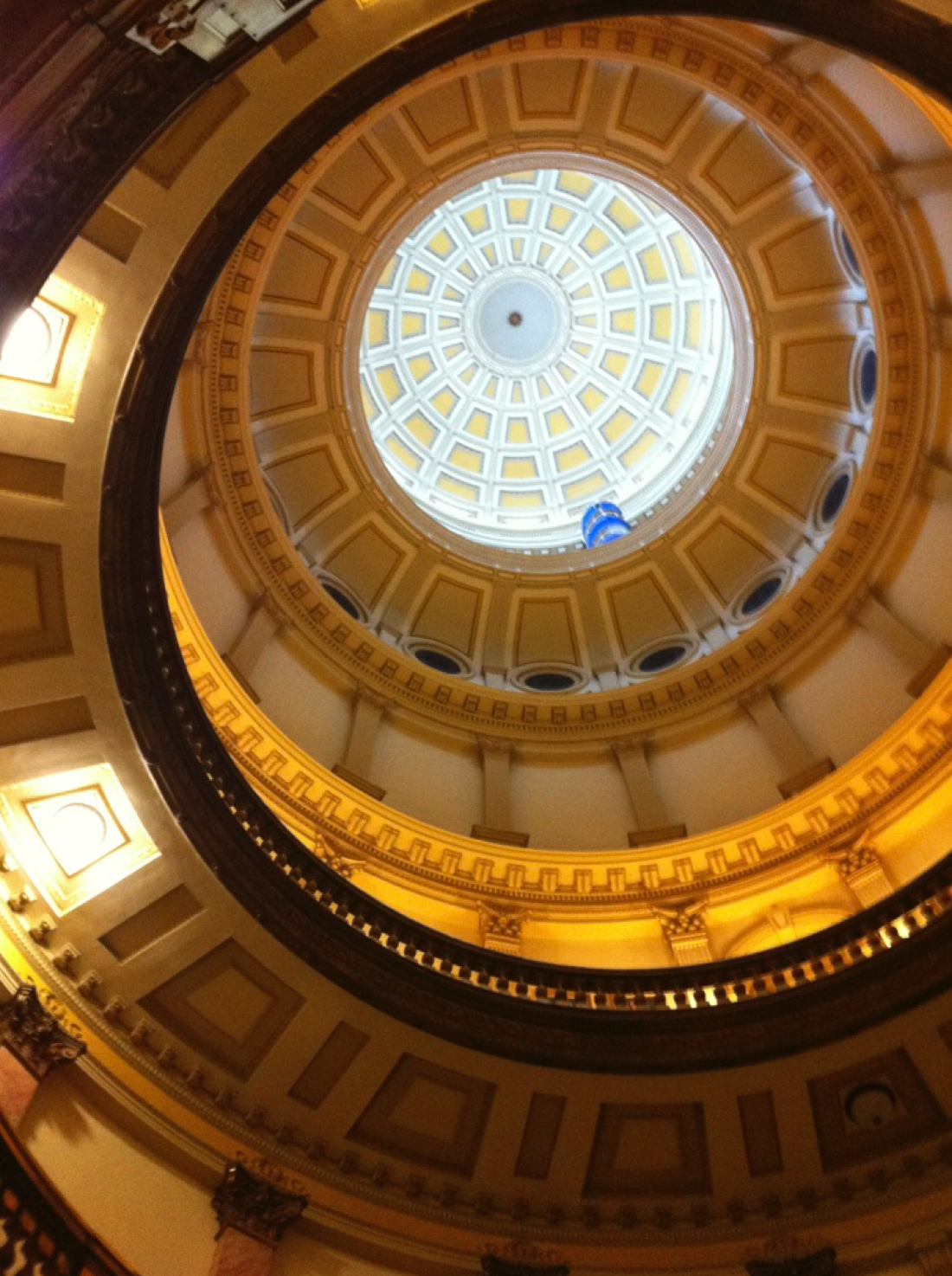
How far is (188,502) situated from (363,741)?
557cm

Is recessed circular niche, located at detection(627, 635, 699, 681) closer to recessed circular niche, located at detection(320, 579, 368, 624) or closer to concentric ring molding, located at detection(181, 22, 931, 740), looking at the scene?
concentric ring molding, located at detection(181, 22, 931, 740)

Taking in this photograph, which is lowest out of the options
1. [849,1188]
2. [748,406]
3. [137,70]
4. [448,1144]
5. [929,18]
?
[448,1144]

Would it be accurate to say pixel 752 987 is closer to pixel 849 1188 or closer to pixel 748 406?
pixel 849 1188

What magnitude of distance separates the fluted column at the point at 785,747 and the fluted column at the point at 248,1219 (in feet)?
35.9

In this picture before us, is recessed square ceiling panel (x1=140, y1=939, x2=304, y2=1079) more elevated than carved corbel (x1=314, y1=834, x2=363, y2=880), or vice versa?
carved corbel (x1=314, y1=834, x2=363, y2=880)

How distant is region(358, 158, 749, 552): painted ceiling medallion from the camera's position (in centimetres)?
2720

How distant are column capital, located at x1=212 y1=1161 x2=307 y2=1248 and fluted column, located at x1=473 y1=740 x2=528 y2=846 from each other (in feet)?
27.2

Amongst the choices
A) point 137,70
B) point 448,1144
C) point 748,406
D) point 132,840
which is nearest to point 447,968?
point 448,1144

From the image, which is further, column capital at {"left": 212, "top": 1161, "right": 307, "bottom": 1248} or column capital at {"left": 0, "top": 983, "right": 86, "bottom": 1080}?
column capital at {"left": 212, "top": 1161, "right": 307, "bottom": 1248}

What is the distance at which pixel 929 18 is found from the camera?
8.87m

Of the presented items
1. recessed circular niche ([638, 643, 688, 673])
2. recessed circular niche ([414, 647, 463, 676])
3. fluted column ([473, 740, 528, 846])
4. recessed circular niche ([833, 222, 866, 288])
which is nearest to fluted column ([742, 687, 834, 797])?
recessed circular niche ([638, 643, 688, 673])

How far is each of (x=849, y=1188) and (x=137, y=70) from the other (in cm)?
1257

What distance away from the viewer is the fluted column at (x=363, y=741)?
56.7 ft

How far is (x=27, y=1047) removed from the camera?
906cm
